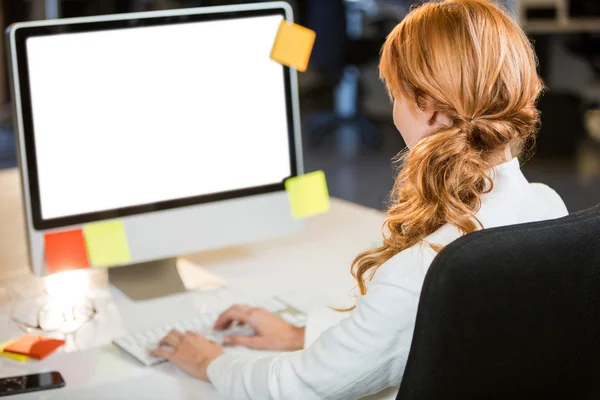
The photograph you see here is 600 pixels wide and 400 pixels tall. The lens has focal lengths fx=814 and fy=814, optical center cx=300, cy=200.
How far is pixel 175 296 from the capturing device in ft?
4.96

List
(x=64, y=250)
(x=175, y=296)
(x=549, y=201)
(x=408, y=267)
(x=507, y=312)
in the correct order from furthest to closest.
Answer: (x=175, y=296) → (x=64, y=250) → (x=549, y=201) → (x=408, y=267) → (x=507, y=312)

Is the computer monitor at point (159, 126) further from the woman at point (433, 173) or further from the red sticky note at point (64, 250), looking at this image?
the woman at point (433, 173)

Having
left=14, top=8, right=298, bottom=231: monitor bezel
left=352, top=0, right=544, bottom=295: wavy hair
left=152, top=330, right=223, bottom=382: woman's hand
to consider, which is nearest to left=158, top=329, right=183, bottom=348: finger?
left=152, top=330, right=223, bottom=382: woman's hand

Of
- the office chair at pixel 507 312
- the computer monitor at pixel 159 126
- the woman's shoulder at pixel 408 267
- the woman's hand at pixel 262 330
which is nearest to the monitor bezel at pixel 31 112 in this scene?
the computer monitor at pixel 159 126

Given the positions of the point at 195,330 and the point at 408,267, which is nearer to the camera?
the point at 408,267

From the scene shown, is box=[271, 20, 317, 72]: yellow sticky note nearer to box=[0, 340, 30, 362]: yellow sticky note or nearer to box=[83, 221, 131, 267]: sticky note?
box=[83, 221, 131, 267]: sticky note

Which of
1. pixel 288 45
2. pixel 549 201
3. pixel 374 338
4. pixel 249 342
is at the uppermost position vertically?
pixel 288 45

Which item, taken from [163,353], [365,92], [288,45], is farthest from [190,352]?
[365,92]

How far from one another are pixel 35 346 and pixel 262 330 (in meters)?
A: 0.36

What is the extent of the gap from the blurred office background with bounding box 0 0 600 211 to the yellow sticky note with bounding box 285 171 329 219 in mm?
2631

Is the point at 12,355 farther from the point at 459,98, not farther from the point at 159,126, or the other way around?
the point at 459,98

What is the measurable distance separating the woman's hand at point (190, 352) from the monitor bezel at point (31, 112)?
0.94 ft

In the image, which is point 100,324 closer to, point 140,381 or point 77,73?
point 140,381

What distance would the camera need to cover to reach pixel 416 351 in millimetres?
829
